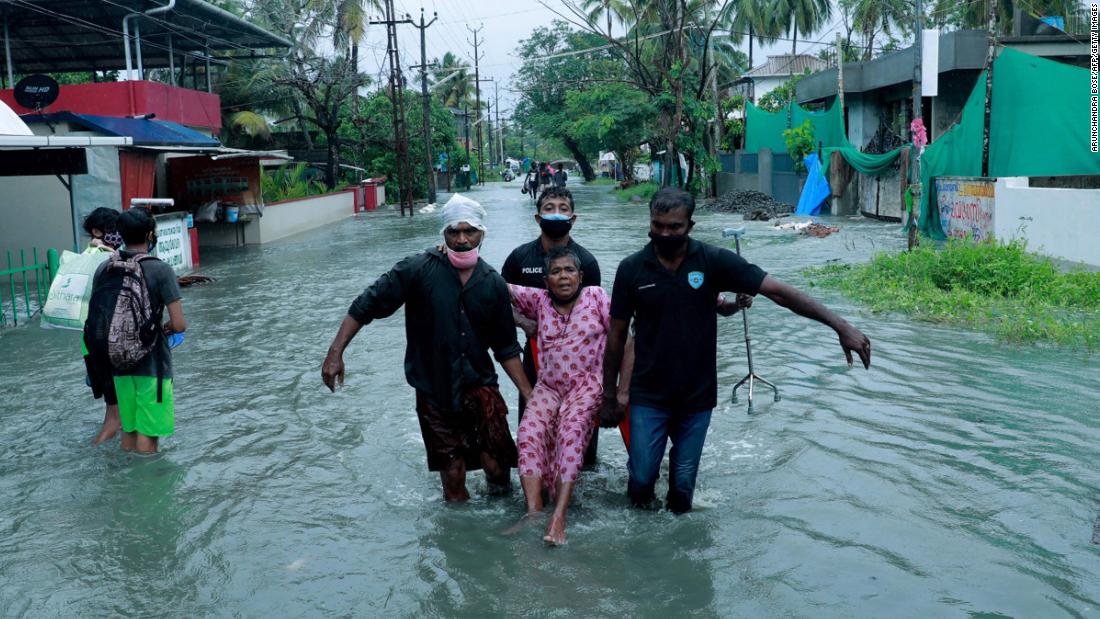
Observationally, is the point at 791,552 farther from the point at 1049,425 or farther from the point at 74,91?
the point at 74,91

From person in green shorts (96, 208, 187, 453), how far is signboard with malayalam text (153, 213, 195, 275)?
1106cm

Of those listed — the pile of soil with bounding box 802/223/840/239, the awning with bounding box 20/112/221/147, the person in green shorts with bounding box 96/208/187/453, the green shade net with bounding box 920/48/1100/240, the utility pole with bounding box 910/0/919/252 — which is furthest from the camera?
the pile of soil with bounding box 802/223/840/239

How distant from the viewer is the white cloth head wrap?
5.16 metres

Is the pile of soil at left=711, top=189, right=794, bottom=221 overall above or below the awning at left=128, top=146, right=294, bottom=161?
below

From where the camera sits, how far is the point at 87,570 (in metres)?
4.82

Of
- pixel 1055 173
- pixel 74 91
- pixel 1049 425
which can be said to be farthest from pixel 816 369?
pixel 74 91

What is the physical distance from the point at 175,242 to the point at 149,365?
41.5 feet

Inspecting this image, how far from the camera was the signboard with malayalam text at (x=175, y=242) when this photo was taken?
17.2 metres

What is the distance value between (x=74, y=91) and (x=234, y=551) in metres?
23.0

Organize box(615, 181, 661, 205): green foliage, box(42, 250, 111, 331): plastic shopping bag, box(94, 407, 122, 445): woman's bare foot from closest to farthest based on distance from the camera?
box(42, 250, 111, 331): plastic shopping bag
box(94, 407, 122, 445): woman's bare foot
box(615, 181, 661, 205): green foliage

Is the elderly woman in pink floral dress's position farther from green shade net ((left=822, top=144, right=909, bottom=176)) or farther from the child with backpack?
green shade net ((left=822, top=144, right=909, bottom=176))

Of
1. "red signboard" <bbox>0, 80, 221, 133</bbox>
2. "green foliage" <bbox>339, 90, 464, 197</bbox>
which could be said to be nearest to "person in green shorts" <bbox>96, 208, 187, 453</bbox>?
"red signboard" <bbox>0, 80, 221, 133</bbox>

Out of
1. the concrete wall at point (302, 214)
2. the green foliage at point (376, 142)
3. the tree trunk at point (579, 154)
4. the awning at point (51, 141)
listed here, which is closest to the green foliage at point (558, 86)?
the tree trunk at point (579, 154)

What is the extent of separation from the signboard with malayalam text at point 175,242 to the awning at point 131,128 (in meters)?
1.36
